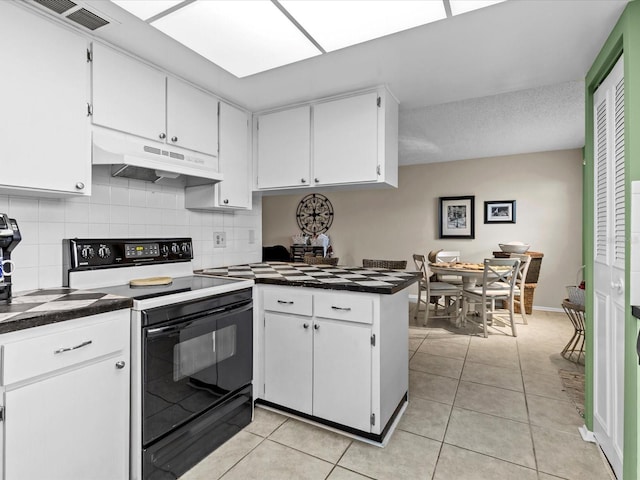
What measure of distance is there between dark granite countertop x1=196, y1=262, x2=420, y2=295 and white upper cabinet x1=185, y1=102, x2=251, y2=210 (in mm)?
525

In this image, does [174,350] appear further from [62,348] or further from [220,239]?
[220,239]

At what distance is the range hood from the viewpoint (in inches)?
70.8

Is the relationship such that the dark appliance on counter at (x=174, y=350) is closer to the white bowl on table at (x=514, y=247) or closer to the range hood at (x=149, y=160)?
the range hood at (x=149, y=160)

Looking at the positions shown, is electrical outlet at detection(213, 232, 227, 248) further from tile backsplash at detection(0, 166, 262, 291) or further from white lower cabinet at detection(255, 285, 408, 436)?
white lower cabinet at detection(255, 285, 408, 436)

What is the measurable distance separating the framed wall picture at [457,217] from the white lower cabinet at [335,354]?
13.3 ft

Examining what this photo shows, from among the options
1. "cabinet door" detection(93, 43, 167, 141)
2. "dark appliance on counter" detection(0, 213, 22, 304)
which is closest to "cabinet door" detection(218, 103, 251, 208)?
"cabinet door" detection(93, 43, 167, 141)

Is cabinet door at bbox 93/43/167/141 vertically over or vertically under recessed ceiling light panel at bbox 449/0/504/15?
under

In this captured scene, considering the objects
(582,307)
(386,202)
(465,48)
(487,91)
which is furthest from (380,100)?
(386,202)

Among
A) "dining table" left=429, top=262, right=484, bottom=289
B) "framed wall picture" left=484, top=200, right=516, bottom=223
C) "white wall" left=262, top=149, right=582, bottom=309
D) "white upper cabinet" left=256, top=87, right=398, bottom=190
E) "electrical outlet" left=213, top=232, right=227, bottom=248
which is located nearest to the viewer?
"white upper cabinet" left=256, top=87, right=398, bottom=190

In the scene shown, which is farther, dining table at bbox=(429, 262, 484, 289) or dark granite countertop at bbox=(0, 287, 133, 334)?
dining table at bbox=(429, 262, 484, 289)

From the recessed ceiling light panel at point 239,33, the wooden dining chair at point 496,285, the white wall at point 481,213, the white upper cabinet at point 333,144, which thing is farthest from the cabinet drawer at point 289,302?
the white wall at point 481,213

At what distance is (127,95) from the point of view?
6.39ft

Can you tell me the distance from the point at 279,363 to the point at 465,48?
2.15 metres

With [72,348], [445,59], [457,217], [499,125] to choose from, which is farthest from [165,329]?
[457,217]
